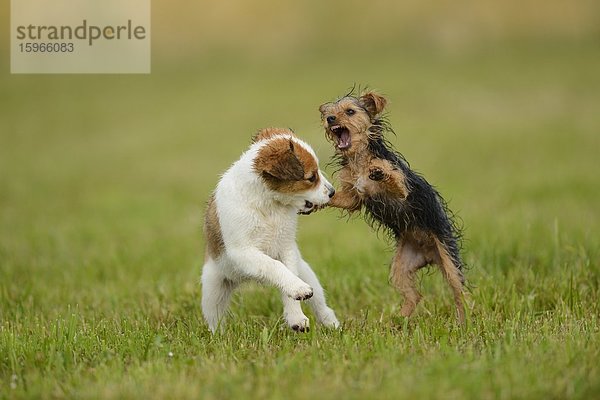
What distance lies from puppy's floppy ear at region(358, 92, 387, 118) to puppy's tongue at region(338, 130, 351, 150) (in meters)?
0.22

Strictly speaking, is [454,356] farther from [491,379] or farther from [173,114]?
[173,114]

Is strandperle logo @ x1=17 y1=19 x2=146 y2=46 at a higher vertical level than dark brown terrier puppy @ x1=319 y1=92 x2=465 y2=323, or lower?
higher

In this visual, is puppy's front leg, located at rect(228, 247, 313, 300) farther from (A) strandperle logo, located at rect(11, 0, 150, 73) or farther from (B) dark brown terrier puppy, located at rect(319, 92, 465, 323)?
(A) strandperle logo, located at rect(11, 0, 150, 73)

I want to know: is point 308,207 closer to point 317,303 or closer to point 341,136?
point 341,136

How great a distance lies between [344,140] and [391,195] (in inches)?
18.9

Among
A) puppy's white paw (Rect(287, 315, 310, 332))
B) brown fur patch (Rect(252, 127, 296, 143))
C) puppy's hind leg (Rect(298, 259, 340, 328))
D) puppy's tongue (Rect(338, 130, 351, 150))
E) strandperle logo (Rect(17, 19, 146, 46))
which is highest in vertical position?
strandperle logo (Rect(17, 19, 146, 46))

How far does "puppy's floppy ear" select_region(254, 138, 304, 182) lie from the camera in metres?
5.42

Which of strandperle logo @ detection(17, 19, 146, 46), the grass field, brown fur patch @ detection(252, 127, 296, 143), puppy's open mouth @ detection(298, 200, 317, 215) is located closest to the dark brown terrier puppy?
puppy's open mouth @ detection(298, 200, 317, 215)

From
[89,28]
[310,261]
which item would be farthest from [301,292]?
[89,28]

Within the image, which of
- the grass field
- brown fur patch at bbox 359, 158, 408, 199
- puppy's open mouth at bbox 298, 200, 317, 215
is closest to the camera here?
the grass field

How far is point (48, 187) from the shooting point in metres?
17.2

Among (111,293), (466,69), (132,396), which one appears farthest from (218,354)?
(466,69)

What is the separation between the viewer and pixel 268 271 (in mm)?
5406

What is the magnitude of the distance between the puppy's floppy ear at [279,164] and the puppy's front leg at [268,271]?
0.53 meters
